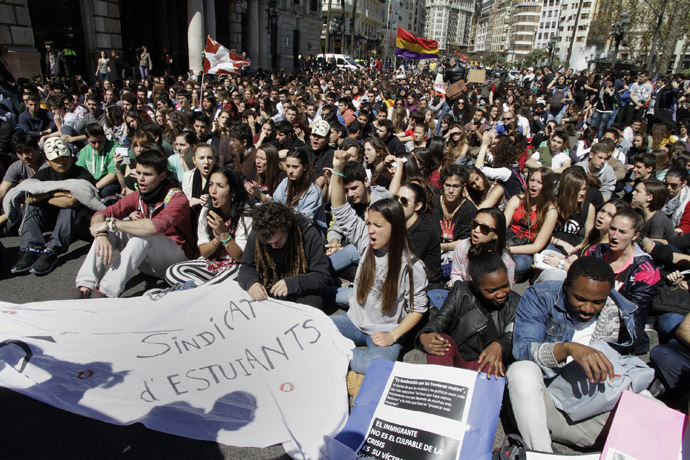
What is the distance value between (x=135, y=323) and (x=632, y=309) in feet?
11.4

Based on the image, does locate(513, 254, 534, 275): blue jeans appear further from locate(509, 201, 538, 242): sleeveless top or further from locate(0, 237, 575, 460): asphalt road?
locate(0, 237, 575, 460): asphalt road

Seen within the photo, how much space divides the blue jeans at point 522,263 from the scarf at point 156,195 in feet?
12.7

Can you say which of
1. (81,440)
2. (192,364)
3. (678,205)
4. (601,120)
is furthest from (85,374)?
(601,120)

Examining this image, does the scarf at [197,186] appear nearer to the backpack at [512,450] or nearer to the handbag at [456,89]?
the backpack at [512,450]

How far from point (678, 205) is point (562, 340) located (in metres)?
4.09

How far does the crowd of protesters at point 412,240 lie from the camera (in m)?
2.74

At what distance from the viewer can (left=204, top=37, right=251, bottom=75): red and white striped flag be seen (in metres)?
9.37

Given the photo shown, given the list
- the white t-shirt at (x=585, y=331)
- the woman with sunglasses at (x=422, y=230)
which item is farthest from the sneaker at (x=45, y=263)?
the white t-shirt at (x=585, y=331)

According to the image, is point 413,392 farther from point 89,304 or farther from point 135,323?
point 89,304

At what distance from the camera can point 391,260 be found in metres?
3.16

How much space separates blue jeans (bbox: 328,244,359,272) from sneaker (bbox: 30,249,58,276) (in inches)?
125

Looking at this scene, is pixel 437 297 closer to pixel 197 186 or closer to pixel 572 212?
pixel 572 212

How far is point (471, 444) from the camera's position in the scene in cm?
228

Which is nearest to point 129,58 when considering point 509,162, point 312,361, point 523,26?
point 509,162
